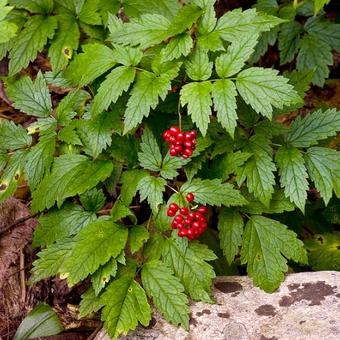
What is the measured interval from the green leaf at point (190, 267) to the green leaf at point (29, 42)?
3.91 feet

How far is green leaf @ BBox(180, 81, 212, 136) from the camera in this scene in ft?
7.48

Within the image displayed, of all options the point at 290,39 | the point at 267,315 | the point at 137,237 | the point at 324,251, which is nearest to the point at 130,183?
the point at 137,237

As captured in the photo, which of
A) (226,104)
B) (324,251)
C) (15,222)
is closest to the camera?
(226,104)

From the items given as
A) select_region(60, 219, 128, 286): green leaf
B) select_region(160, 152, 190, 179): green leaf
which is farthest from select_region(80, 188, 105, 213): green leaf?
select_region(160, 152, 190, 179): green leaf

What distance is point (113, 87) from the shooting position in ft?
7.92

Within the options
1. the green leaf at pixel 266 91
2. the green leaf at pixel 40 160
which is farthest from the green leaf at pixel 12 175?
the green leaf at pixel 266 91

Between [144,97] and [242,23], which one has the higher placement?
[242,23]

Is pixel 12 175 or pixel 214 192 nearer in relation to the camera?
pixel 214 192

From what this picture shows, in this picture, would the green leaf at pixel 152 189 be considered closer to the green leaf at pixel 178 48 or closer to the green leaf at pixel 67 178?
the green leaf at pixel 67 178

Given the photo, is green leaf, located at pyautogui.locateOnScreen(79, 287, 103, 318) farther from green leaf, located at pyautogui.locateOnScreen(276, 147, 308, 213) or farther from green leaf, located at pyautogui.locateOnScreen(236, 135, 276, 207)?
green leaf, located at pyautogui.locateOnScreen(276, 147, 308, 213)

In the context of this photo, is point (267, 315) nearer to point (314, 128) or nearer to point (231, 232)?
point (231, 232)

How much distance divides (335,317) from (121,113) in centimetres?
140

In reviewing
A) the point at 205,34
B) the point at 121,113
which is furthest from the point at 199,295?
the point at 205,34

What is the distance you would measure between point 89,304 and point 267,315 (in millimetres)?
846
